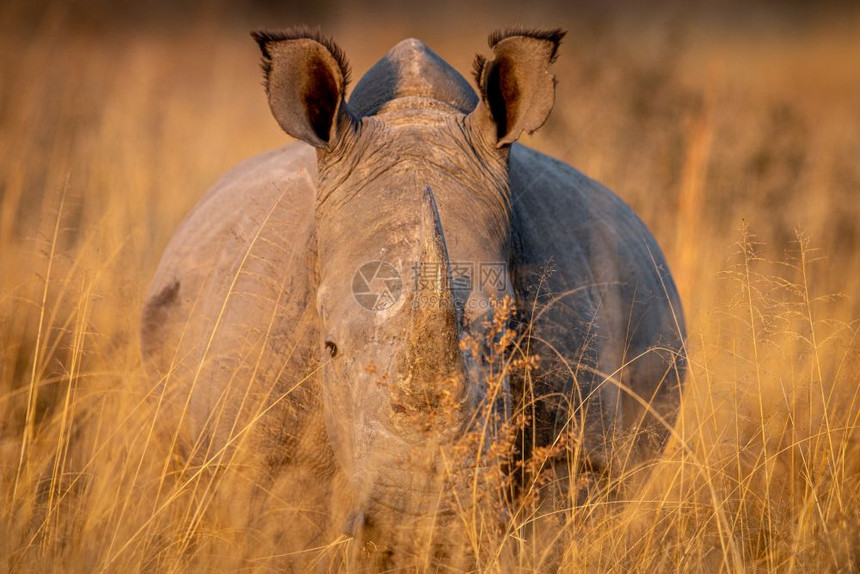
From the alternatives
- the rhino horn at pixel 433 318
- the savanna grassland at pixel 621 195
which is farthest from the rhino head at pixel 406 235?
the savanna grassland at pixel 621 195

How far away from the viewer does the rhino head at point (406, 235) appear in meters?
3.13

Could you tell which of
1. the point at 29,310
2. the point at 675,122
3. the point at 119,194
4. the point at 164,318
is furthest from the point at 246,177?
the point at 675,122

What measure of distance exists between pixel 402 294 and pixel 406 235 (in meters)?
0.28

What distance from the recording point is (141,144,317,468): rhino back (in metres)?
4.05

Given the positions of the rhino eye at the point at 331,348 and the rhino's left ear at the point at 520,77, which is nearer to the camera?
the rhino eye at the point at 331,348

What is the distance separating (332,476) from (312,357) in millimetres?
464

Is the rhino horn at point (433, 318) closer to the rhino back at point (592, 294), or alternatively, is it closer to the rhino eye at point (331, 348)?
the rhino eye at point (331, 348)

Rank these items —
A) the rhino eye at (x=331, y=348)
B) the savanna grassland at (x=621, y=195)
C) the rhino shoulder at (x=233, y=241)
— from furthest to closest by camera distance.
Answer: the rhino shoulder at (x=233, y=241), the savanna grassland at (x=621, y=195), the rhino eye at (x=331, y=348)

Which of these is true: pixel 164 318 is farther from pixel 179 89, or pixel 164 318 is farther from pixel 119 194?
pixel 179 89

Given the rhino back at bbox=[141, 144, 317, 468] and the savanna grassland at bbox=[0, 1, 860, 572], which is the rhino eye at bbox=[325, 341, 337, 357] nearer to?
the rhino back at bbox=[141, 144, 317, 468]

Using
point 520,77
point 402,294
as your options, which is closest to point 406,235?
point 402,294

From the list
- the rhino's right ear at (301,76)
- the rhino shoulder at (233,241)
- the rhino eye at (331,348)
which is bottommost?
the rhino eye at (331,348)

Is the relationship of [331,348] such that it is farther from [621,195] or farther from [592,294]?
[621,195]

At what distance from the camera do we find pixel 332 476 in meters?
4.07
